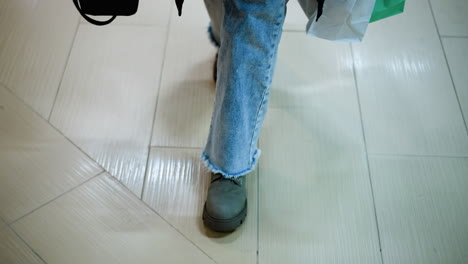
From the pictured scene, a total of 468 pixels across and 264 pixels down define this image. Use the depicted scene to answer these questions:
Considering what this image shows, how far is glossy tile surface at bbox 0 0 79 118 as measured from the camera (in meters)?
1.11

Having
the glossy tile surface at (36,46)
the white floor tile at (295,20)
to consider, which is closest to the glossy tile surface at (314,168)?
the white floor tile at (295,20)

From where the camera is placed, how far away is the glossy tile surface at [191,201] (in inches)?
33.7

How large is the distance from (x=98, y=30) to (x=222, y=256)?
907 mm

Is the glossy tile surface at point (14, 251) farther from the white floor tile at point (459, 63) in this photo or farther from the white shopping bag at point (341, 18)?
the white floor tile at point (459, 63)

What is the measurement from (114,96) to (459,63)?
1.16 m

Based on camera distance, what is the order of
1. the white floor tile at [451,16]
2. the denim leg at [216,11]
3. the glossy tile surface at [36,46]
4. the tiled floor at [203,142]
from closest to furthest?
the denim leg at [216,11]
the tiled floor at [203,142]
the glossy tile surface at [36,46]
the white floor tile at [451,16]

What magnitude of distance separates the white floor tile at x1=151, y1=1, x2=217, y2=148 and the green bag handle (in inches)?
21.9

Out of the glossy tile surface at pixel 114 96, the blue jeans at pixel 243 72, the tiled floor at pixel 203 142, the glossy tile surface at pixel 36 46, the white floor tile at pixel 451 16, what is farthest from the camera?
the white floor tile at pixel 451 16

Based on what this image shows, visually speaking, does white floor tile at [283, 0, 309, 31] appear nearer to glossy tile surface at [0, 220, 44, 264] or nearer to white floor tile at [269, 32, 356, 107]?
white floor tile at [269, 32, 356, 107]

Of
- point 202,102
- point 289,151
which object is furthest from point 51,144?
point 289,151

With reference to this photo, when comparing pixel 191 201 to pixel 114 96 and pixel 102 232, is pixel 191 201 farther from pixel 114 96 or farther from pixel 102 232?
pixel 114 96

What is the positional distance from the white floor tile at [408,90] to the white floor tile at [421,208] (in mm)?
50

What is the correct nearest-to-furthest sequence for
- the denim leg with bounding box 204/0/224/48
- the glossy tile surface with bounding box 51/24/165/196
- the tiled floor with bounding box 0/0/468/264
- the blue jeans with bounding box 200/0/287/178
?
the blue jeans with bounding box 200/0/287/178 < the denim leg with bounding box 204/0/224/48 < the tiled floor with bounding box 0/0/468/264 < the glossy tile surface with bounding box 51/24/165/196

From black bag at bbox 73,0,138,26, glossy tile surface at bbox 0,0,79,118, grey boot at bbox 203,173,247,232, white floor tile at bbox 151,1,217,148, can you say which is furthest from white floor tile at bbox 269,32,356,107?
glossy tile surface at bbox 0,0,79,118
